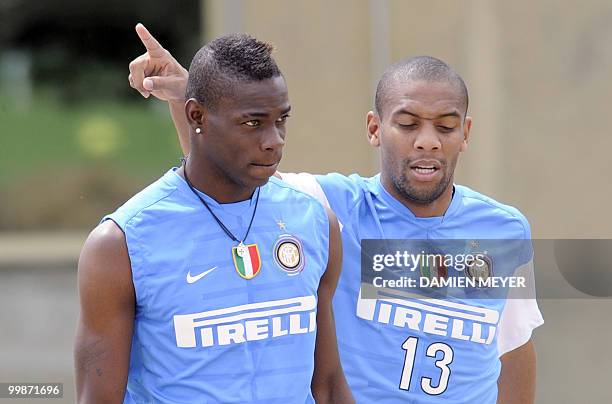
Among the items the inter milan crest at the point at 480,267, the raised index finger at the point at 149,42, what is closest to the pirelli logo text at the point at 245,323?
the inter milan crest at the point at 480,267

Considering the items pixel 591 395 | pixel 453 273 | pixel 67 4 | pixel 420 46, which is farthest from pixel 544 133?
pixel 67 4

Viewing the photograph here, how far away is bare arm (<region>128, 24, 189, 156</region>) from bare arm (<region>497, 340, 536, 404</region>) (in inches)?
46.1

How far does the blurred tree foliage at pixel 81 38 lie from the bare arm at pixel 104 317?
908 cm

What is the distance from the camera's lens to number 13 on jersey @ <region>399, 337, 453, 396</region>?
9.38 feet

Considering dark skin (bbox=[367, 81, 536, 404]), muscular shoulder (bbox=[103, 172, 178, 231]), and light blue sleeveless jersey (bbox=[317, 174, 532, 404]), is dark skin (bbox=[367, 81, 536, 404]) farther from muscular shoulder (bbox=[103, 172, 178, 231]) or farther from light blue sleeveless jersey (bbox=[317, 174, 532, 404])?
muscular shoulder (bbox=[103, 172, 178, 231])

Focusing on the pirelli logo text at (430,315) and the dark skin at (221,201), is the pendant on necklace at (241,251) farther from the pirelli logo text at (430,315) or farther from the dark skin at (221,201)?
the pirelli logo text at (430,315)

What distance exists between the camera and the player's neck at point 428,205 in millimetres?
2980

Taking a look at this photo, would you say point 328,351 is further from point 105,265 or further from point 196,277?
point 105,265

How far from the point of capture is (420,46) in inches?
255

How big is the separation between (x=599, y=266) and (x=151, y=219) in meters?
3.93

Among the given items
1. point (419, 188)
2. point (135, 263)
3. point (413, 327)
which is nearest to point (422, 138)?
point (419, 188)

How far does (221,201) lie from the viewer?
8.00 ft

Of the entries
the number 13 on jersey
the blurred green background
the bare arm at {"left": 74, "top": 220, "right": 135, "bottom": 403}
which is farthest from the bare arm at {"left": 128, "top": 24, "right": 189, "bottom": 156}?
the blurred green background

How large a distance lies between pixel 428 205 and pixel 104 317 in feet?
3.56
